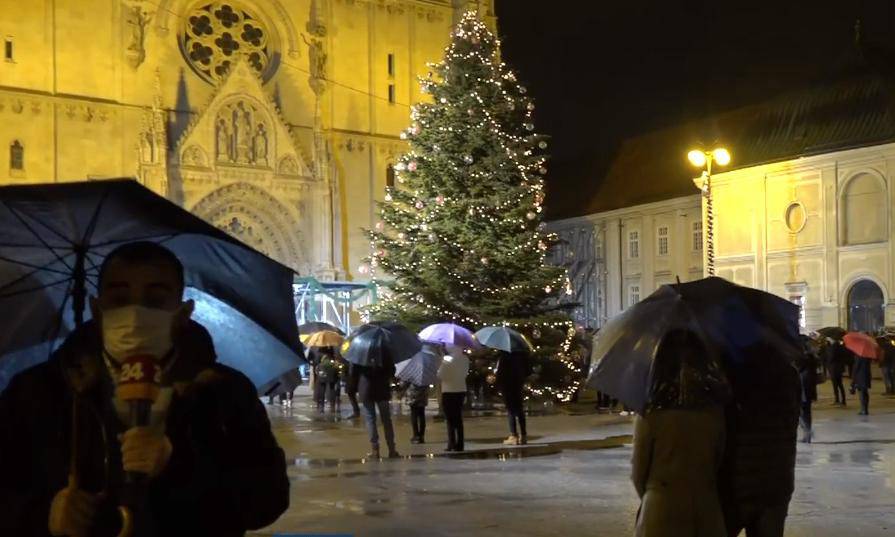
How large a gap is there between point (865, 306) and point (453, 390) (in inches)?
1139

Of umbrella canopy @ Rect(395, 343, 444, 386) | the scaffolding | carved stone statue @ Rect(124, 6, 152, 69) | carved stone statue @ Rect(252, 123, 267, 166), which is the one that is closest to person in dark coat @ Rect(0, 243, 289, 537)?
umbrella canopy @ Rect(395, 343, 444, 386)

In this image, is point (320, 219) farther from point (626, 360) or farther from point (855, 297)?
point (626, 360)

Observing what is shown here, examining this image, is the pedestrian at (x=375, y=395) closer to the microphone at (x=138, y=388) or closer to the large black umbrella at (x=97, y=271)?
the large black umbrella at (x=97, y=271)

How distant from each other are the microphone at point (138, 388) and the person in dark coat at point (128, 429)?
0.06 metres

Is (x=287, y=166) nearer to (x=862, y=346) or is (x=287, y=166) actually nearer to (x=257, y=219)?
(x=257, y=219)

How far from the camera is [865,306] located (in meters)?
42.2

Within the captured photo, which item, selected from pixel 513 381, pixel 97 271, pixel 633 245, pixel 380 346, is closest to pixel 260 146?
pixel 633 245

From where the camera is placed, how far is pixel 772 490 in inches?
252

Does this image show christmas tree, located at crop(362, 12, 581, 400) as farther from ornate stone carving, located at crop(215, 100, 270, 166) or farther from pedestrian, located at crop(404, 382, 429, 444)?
ornate stone carving, located at crop(215, 100, 270, 166)

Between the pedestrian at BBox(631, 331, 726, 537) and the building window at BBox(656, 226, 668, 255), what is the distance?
1933 inches

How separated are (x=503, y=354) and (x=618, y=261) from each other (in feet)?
128

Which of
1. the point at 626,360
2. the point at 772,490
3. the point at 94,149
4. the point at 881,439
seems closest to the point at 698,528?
the point at 772,490

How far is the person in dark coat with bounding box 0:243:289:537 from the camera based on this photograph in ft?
9.95

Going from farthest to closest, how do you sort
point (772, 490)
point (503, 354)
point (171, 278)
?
point (503, 354)
point (772, 490)
point (171, 278)
